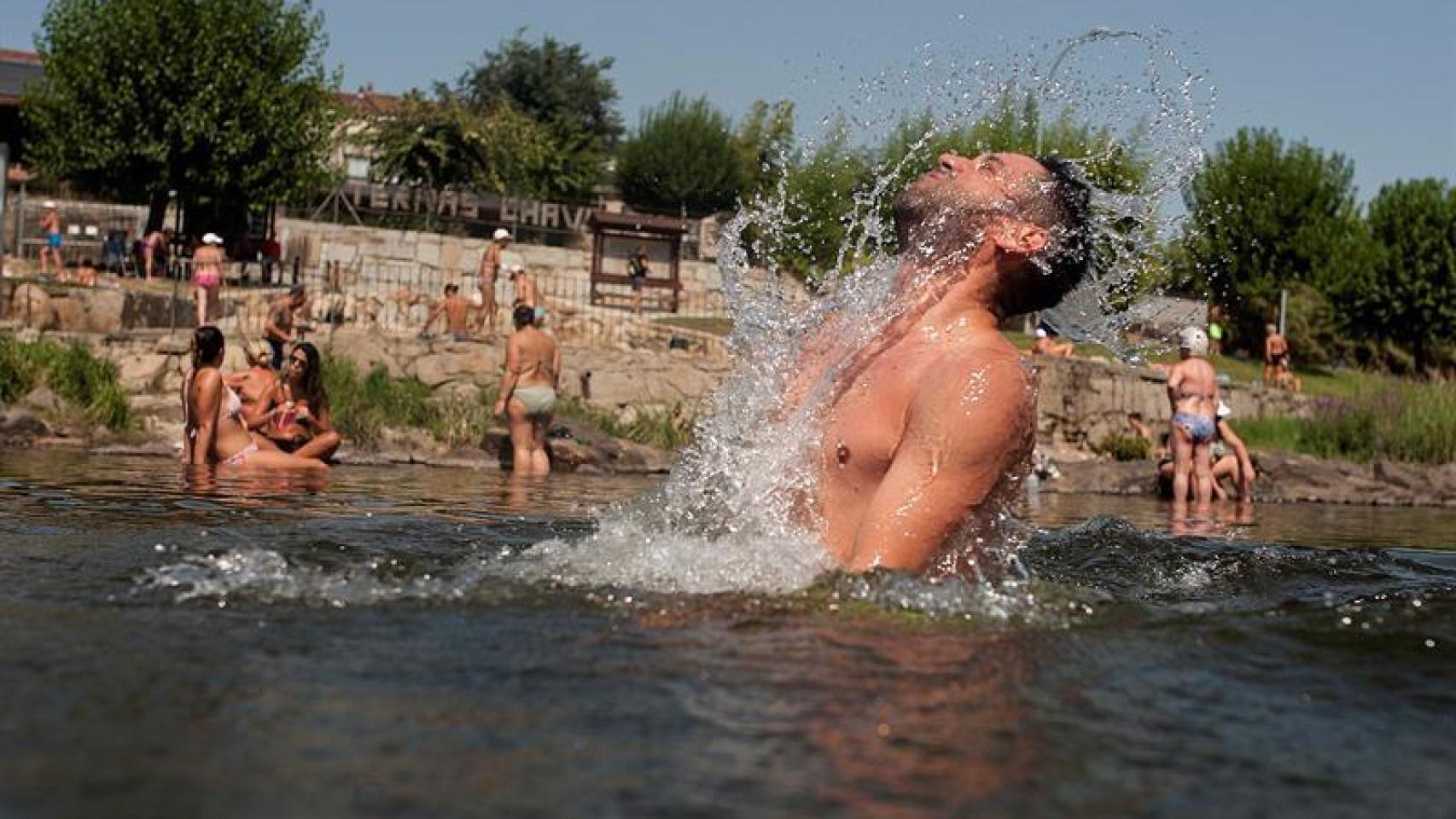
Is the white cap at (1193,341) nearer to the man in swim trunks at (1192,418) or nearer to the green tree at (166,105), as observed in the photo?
the man in swim trunks at (1192,418)

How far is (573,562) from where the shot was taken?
14.7 ft

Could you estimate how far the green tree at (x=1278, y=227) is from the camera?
41.2 meters

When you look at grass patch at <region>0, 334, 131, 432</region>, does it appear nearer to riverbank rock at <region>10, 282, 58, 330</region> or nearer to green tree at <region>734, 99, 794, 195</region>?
riverbank rock at <region>10, 282, 58, 330</region>

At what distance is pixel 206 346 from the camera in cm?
1194

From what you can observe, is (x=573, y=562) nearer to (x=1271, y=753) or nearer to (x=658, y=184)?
(x=1271, y=753)

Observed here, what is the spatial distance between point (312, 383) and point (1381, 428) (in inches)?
509

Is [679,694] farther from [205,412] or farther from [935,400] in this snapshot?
[205,412]

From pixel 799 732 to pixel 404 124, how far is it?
149ft

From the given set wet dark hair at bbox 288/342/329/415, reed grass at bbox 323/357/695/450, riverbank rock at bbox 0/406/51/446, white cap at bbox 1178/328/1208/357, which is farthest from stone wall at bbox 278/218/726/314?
wet dark hair at bbox 288/342/329/415

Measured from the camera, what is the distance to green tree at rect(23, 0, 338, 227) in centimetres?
3412

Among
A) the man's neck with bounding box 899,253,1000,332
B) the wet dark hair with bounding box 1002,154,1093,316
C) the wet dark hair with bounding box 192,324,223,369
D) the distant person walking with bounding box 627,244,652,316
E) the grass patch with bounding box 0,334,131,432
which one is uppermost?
the distant person walking with bounding box 627,244,652,316

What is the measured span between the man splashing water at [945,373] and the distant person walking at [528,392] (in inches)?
426

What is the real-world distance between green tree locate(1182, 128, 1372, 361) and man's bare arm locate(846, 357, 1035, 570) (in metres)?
38.2

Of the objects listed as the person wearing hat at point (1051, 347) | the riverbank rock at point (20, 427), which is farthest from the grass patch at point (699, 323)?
the riverbank rock at point (20, 427)
